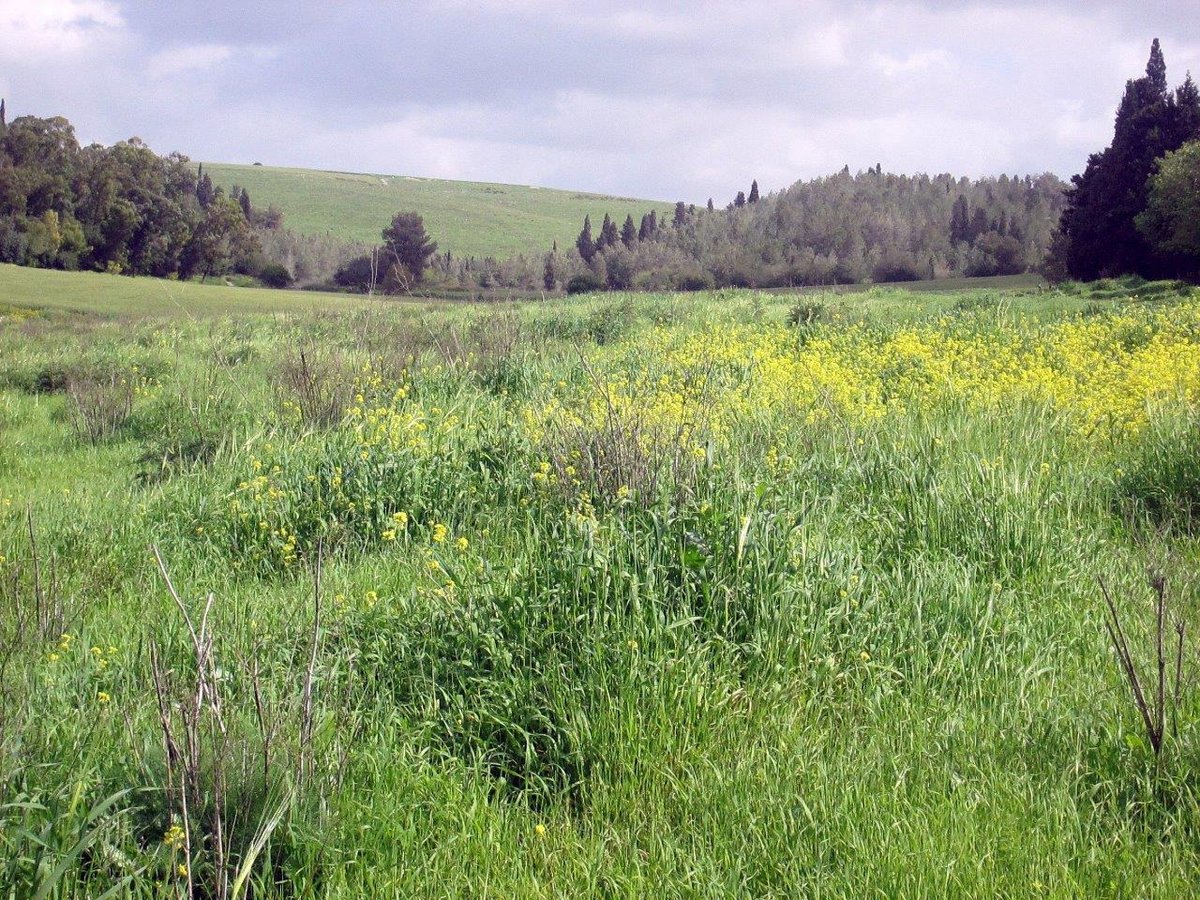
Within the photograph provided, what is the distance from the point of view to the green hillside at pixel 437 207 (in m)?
120

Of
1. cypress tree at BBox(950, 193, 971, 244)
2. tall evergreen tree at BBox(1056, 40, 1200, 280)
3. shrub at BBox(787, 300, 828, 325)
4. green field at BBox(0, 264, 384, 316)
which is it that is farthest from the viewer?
cypress tree at BBox(950, 193, 971, 244)

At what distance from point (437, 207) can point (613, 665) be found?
142 metres

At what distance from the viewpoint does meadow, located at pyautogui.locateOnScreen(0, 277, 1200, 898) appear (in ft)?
8.00

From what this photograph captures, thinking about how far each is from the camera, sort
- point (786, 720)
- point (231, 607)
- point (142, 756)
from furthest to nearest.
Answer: point (231, 607)
point (786, 720)
point (142, 756)

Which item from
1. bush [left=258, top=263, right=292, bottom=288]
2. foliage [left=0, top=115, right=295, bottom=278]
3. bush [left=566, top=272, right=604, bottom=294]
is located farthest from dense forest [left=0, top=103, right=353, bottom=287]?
bush [left=566, top=272, right=604, bottom=294]

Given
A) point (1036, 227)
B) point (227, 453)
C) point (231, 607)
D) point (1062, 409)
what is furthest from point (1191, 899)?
point (1036, 227)

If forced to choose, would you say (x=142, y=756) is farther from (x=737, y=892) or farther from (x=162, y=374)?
(x=162, y=374)

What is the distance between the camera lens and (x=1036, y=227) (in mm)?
70500

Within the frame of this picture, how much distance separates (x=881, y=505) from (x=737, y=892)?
2878 millimetres

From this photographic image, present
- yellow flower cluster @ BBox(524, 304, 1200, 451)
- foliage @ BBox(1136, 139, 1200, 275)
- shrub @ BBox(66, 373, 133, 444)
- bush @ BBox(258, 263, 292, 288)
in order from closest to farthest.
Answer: yellow flower cluster @ BBox(524, 304, 1200, 451) < shrub @ BBox(66, 373, 133, 444) < foliage @ BBox(1136, 139, 1200, 275) < bush @ BBox(258, 263, 292, 288)

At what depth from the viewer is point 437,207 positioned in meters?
139

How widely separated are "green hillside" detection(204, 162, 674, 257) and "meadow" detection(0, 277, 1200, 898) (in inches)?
4006

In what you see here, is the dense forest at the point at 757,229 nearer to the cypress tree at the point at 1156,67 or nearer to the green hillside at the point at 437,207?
the cypress tree at the point at 1156,67

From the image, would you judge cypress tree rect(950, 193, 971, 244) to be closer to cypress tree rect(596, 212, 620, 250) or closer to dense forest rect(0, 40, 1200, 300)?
dense forest rect(0, 40, 1200, 300)
